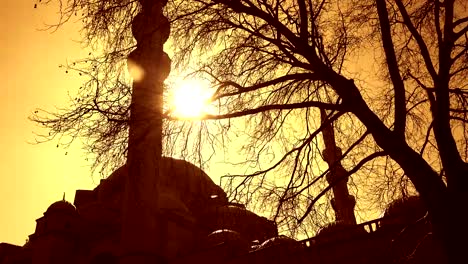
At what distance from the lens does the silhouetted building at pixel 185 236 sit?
15.1 meters

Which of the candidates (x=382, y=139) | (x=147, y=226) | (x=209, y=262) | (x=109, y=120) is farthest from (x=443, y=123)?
(x=209, y=262)

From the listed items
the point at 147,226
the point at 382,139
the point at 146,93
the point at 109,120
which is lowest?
the point at 382,139

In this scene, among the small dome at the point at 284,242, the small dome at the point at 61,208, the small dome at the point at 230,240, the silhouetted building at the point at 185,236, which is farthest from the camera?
the small dome at the point at 61,208

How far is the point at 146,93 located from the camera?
4.61m

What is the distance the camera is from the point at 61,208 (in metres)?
22.4

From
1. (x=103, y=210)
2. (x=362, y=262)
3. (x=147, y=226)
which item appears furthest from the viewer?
(x=103, y=210)

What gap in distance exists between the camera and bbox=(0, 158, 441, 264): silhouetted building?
15.1 meters

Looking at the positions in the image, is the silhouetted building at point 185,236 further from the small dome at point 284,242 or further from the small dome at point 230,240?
the small dome at point 284,242

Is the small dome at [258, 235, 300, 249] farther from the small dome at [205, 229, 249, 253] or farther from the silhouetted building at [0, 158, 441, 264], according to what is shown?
the small dome at [205, 229, 249, 253]

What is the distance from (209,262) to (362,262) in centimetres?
572

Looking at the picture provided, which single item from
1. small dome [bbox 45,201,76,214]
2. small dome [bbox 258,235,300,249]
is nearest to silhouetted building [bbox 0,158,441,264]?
small dome [bbox 45,201,76,214]

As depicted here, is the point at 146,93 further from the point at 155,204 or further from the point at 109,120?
the point at 155,204

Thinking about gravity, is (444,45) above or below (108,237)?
below

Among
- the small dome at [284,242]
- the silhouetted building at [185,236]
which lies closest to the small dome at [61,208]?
the silhouetted building at [185,236]
